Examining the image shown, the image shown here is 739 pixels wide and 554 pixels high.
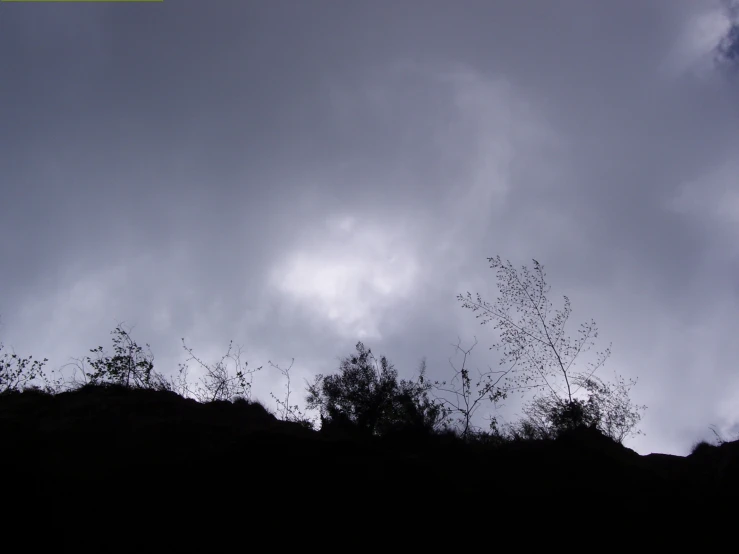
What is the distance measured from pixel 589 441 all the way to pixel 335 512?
10015 mm

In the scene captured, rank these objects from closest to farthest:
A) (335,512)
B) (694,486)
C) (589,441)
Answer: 1. (335,512)
2. (694,486)
3. (589,441)

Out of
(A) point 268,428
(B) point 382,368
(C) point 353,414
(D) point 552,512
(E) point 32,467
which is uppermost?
(B) point 382,368

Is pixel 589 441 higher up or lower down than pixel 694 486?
higher up

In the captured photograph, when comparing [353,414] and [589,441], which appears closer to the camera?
[589,441]

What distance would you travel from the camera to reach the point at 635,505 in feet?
36.6

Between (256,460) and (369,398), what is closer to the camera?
(256,460)

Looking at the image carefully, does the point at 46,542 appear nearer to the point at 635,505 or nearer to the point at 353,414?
the point at 635,505

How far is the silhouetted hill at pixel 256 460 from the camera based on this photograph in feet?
33.6

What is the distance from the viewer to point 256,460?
36.3 ft

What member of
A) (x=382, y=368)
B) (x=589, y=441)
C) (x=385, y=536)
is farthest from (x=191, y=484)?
(x=382, y=368)

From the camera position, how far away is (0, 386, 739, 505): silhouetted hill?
10242 millimetres

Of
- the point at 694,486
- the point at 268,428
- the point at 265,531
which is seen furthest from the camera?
the point at 268,428

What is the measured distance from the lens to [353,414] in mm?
24766

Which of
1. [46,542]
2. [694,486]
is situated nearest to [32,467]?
[46,542]
